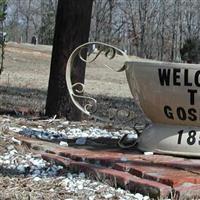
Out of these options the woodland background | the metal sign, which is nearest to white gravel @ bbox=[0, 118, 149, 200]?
the metal sign

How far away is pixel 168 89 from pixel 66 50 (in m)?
2.36

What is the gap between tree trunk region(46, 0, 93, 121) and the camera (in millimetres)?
6406

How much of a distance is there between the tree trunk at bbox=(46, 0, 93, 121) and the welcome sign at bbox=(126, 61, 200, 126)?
198 centimetres

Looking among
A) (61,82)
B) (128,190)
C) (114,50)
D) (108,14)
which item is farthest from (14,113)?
(108,14)

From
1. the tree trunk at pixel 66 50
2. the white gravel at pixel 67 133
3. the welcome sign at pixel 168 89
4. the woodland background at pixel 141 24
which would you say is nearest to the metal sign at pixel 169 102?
the welcome sign at pixel 168 89

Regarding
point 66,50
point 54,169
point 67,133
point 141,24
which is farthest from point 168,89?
point 141,24

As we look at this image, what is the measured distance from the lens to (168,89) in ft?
14.1

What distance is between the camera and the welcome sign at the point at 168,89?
421 centimetres

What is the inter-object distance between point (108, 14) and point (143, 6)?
121 inches

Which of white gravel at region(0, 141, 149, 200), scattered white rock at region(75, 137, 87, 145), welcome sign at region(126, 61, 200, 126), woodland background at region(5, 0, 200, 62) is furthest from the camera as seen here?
woodland background at region(5, 0, 200, 62)

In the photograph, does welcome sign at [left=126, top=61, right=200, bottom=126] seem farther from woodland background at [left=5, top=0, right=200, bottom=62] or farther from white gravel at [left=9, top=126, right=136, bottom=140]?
woodland background at [left=5, top=0, right=200, bottom=62]

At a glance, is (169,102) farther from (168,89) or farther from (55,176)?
(55,176)

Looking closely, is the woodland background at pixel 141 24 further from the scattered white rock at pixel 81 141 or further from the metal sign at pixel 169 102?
the metal sign at pixel 169 102

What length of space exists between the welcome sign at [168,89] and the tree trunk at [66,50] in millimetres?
1985
